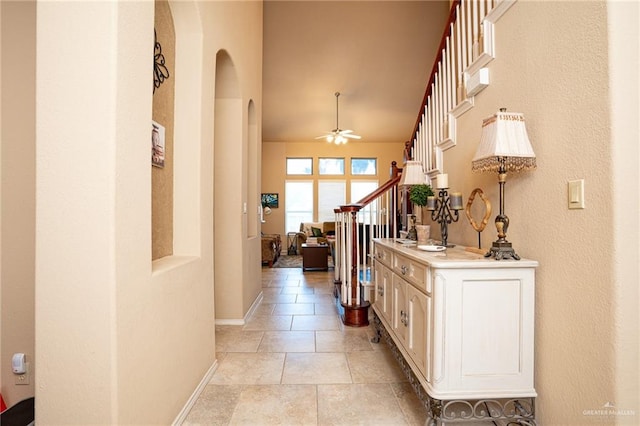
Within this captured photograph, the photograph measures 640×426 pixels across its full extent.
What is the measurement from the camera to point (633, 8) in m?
1.17

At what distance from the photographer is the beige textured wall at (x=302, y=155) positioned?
1016 centimetres

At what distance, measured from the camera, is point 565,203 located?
4.63ft

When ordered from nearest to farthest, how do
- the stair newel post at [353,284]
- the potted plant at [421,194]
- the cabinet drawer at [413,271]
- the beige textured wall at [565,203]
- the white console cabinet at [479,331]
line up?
the beige textured wall at [565,203] → the white console cabinet at [479,331] → the cabinet drawer at [413,271] → the potted plant at [421,194] → the stair newel post at [353,284]

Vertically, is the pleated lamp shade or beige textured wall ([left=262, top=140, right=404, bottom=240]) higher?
beige textured wall ([left=262, top=140, right=404, bottom=240])

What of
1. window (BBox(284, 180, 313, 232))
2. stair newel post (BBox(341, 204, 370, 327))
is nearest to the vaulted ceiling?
window (BBox(284, 180, 313, 232))

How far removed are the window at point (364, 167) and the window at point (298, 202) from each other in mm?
1500

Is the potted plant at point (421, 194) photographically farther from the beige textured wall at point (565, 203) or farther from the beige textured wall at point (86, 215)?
the beige textured wall at point (86, 215)

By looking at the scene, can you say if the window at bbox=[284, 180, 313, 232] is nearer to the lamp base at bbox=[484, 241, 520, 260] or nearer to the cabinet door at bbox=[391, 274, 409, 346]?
the cabinet door at bbox=[391, 274, 409, 346]

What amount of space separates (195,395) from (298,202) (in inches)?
334

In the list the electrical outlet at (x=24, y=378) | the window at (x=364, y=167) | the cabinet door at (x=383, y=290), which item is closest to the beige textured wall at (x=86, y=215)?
the electrical outlet at (x=24, y=378)

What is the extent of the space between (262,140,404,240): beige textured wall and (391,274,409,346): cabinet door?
8.09 m

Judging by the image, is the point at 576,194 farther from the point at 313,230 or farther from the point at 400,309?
the point at 313,230

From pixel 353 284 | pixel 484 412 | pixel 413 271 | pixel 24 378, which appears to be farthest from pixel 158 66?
pixel 484 412

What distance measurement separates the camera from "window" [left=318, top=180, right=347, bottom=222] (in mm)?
10250
